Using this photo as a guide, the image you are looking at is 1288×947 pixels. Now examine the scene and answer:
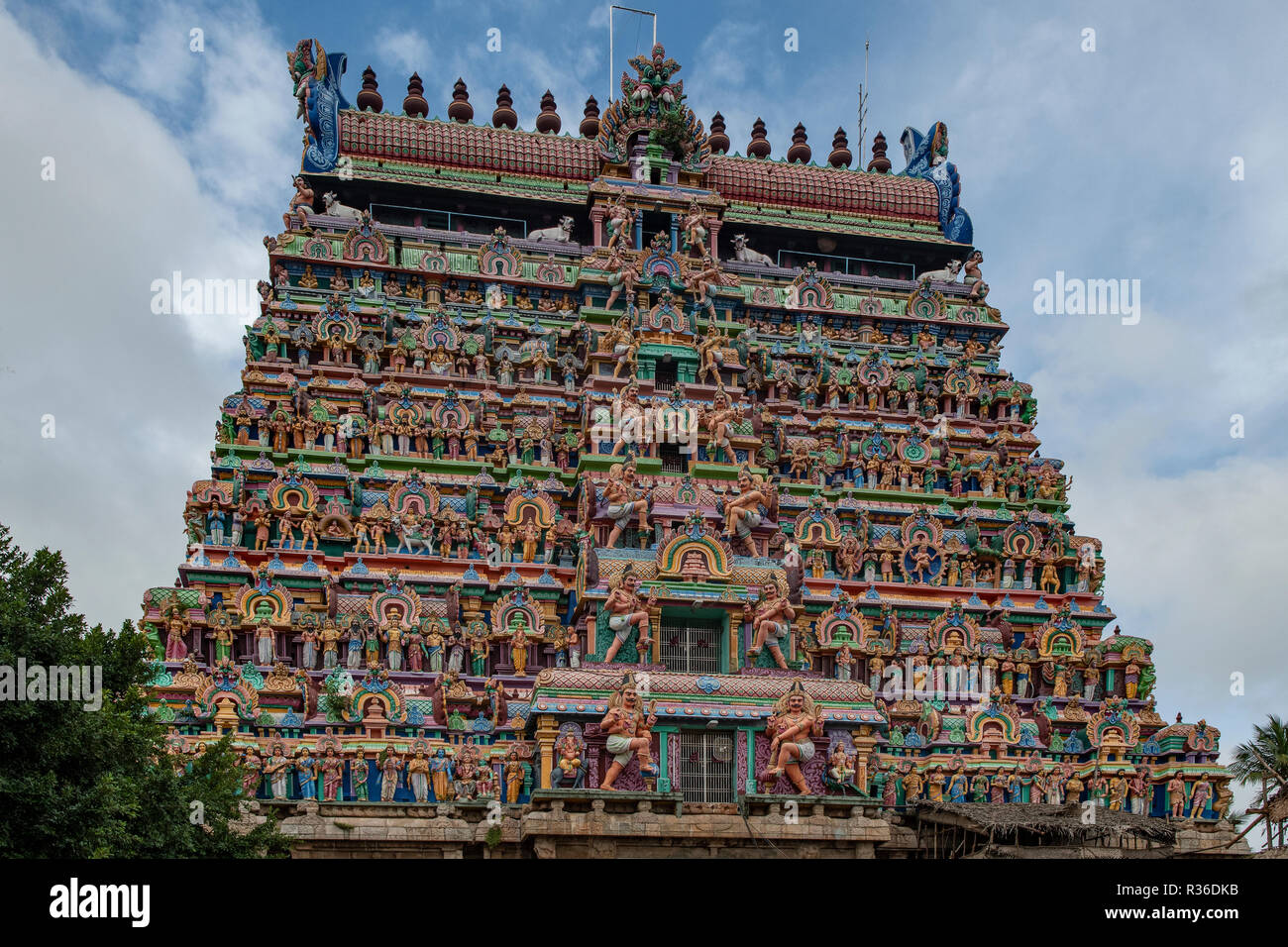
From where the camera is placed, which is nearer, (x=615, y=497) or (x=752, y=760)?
(x=752, y=760)

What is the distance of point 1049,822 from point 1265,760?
39.7ft

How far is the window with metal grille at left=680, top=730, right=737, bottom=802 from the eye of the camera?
Answer: 121 ft

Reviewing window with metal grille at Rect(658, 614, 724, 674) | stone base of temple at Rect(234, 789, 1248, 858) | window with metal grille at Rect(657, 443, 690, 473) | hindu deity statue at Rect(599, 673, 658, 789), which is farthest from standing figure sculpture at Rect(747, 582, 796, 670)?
window with metal grille at Rect(657, 443, 690, 473)

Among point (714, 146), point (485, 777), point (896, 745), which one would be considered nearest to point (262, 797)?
point (485, 777)

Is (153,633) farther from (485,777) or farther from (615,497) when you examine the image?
(615,497)

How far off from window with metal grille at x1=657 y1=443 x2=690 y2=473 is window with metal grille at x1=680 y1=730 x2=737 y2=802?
39.1ft

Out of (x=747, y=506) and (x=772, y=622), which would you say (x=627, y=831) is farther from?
→ (x=747, y=506)

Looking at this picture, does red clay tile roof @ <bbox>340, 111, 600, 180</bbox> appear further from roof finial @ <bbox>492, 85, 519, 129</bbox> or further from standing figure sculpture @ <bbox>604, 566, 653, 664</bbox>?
standing figure sculpture @ <bbox>604, 566, 653, 664</bbox>

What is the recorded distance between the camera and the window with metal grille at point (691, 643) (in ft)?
132

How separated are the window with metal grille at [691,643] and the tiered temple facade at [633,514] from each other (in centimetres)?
10

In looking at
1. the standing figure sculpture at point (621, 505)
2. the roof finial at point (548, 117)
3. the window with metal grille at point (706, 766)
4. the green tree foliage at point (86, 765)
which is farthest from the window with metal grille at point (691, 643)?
the roof finial at point (548, 117)

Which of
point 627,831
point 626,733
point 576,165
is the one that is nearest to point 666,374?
point 576,165
